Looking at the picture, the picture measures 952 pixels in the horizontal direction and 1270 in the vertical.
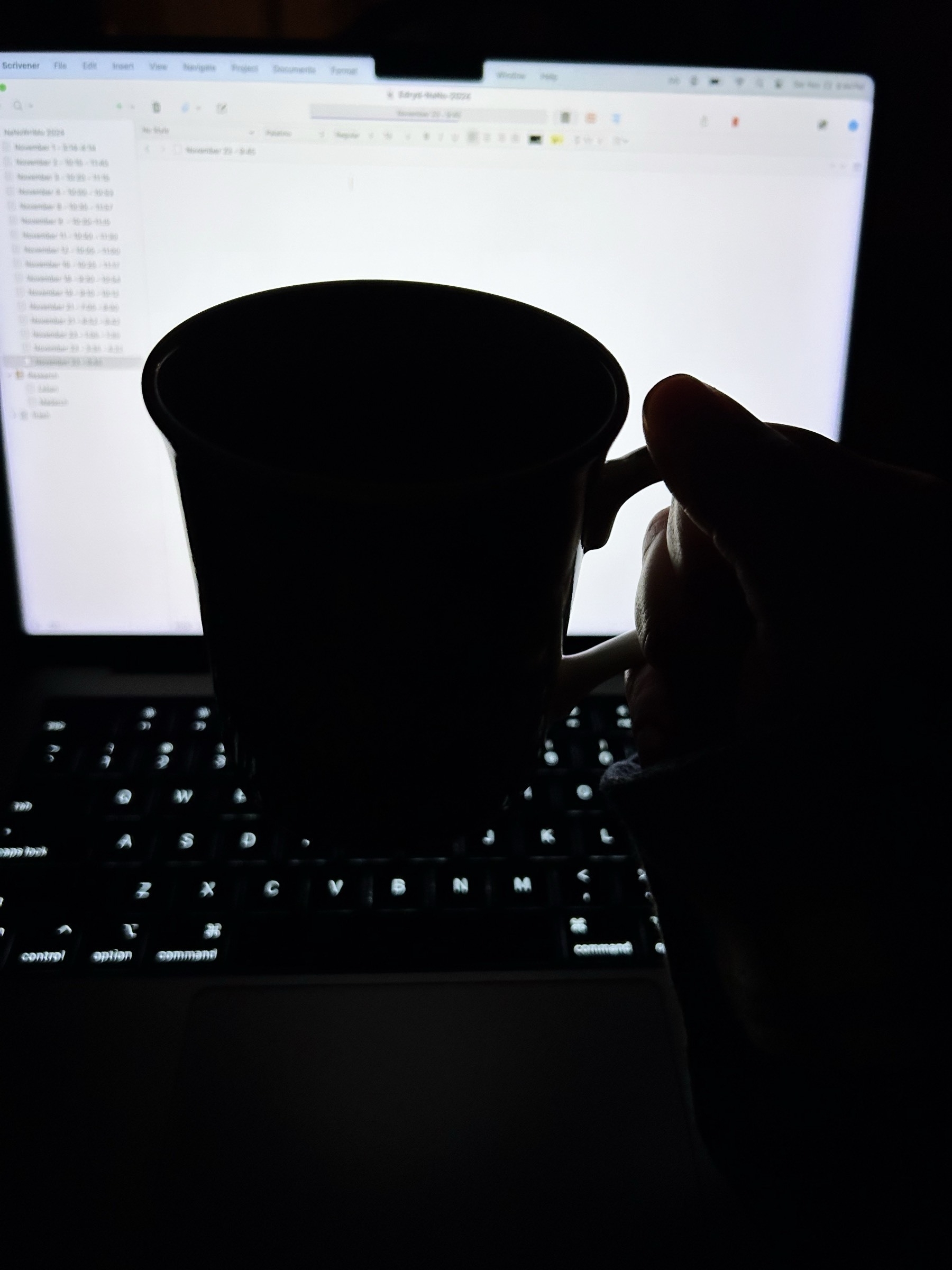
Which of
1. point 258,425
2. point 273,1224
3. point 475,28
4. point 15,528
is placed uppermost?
point 475,28

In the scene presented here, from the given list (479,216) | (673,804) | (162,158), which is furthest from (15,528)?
(673,804)

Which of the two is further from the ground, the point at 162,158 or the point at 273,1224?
the point at 162,158

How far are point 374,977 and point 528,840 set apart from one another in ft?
0.36

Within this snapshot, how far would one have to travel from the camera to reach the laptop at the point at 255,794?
38 centimetres

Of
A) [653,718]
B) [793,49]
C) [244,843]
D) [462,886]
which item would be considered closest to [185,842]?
[244,843]

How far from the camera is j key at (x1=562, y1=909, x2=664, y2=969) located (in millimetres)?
455

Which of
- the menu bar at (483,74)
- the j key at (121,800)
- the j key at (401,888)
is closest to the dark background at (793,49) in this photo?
the menu bar at (483,74)

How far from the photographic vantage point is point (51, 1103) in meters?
0.39

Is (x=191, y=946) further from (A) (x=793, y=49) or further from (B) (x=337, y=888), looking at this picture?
(A) (x=793, y=49)

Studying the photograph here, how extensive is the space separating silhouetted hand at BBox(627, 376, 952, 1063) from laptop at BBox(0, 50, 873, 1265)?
0.12 meters

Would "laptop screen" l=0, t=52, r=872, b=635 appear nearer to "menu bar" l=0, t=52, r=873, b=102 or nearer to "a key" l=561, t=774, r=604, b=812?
"menu bar" l=0, t=52, r=873, b=102

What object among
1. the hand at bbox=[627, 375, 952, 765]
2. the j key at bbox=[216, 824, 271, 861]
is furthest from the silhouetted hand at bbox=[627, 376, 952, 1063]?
the j key at bbox=[216, 824, 271, 861]

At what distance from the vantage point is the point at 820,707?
31 centimetres

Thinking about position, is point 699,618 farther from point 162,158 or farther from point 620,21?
point 620,21
